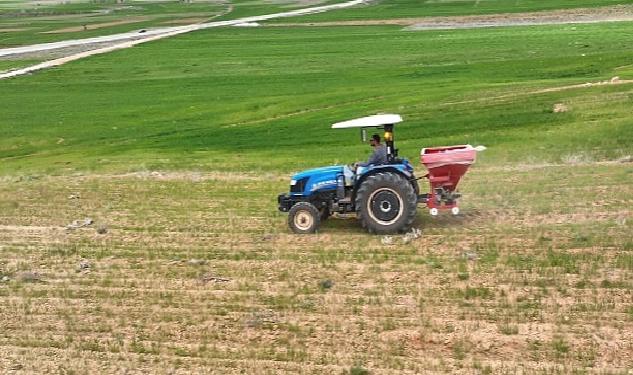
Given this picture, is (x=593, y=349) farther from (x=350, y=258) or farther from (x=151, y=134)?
(x=151, y=134)

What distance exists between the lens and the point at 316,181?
18.3m

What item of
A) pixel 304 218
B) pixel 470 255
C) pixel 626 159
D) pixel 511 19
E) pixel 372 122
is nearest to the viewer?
pixel 470 255

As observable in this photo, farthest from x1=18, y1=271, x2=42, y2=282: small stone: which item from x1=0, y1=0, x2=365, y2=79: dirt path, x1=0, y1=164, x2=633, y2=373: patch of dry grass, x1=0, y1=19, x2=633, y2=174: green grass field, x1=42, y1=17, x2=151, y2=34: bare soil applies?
x1=42, y1=17, x2=151, y2=34: bare soil

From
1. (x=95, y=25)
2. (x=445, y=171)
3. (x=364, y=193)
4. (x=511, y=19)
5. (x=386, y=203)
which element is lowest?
(x=386, y=203)

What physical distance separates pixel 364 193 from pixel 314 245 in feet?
4.57

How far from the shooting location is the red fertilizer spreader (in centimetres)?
1722

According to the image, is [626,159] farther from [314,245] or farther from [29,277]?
[29,277]

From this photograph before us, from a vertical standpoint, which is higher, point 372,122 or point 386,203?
point 372,122

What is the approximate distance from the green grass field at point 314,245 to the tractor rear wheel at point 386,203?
35 centimetres

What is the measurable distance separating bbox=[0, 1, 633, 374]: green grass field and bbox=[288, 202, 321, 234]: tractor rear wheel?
0.41 m

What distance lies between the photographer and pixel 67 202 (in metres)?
22.8

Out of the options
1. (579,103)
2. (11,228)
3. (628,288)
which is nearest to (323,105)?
(579,103)

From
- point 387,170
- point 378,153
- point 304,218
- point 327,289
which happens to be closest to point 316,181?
point 304,218

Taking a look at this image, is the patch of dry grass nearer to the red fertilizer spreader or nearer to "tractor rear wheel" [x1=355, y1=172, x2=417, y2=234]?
"tractor rear wheel" [x1=355, y1=172, x2=417, y2=234]
